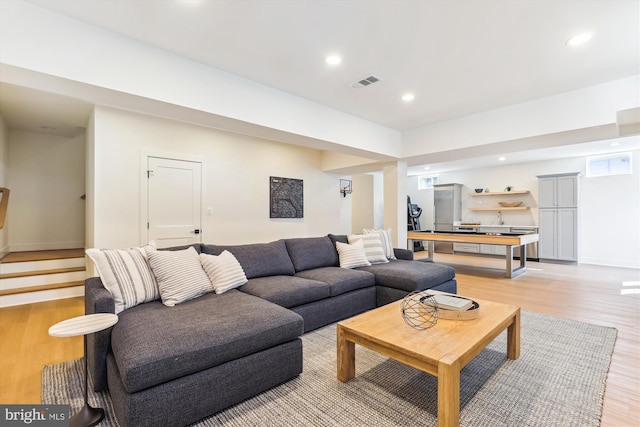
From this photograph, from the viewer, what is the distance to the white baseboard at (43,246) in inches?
202

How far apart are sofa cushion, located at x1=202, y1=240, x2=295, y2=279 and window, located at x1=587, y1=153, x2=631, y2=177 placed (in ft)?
24.9

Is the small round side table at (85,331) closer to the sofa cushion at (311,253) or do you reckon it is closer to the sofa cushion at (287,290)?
the sofa cushion at (287,290)

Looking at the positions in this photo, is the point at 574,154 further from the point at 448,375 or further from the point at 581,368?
the point at 448,375

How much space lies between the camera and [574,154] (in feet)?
21.8

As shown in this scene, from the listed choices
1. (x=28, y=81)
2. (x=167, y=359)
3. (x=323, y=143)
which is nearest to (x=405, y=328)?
(x=167, y=359)

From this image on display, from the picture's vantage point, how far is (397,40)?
2.45 meters

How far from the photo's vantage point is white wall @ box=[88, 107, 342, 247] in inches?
153

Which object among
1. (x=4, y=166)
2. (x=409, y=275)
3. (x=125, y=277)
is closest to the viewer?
(x=125, y=277)

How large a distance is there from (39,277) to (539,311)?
258 inches

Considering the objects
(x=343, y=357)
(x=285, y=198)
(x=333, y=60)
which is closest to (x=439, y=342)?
(x=343, y=357)

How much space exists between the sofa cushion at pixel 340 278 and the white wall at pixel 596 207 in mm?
6425

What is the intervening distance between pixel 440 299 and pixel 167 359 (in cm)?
193

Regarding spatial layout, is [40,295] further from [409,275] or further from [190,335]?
[409,275]

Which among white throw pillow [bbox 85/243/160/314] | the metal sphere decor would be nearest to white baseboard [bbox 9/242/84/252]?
white throw pillow [bbox 85/243/160/314]
